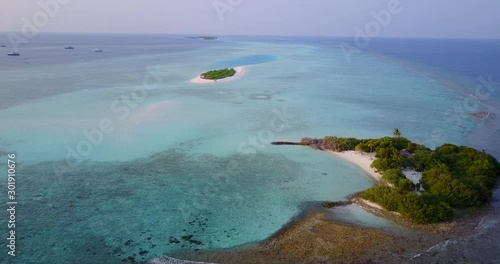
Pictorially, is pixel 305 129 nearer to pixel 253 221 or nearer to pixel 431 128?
pixel 431 128

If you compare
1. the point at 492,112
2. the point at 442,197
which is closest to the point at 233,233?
Answer: the point at 442,197

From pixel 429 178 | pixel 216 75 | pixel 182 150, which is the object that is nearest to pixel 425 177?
pixel 429 178

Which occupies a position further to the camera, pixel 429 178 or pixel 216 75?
pixel 216 75

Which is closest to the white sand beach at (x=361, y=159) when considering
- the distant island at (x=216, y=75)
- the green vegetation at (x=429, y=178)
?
the green vegetation at (x=429, y=178)

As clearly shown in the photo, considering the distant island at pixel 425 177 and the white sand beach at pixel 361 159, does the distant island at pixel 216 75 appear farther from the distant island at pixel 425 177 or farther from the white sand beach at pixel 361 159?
the white sand beach at pixel 361 159

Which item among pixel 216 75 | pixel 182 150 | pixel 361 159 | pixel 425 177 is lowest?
pixel 182 150

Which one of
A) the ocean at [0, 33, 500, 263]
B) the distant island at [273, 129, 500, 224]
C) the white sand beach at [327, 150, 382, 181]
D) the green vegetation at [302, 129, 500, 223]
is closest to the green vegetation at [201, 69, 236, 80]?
the ocean at [0, 33, 500, 263]

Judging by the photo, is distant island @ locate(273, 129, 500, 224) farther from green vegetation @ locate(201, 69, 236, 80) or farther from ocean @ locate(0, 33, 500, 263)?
green vegetation @ locate(201, 69, 236, 80)

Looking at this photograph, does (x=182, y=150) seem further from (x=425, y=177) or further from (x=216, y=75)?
(x=216, y=75)
